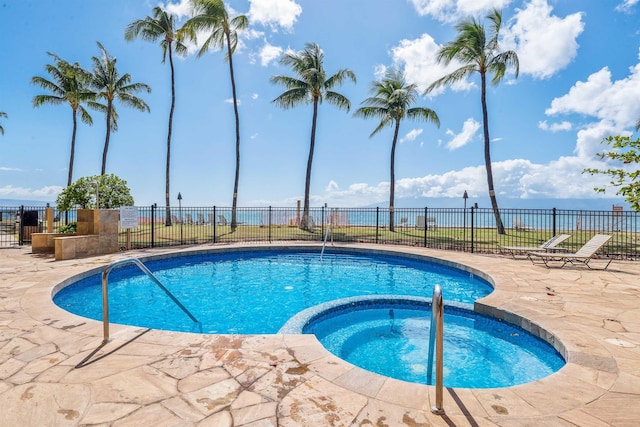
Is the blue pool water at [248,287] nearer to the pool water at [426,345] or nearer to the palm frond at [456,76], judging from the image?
the pool water at [426,345]

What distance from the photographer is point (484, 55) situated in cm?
1518

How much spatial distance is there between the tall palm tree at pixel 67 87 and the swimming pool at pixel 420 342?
23302 millimetres

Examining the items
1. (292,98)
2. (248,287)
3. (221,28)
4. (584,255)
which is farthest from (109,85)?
(584,255)

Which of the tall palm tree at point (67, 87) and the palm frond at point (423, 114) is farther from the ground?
the tall palm tree at point (67, 87)

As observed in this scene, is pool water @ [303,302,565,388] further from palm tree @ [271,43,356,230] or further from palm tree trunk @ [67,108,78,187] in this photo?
palm tree trunk @ [67,108,78,187]

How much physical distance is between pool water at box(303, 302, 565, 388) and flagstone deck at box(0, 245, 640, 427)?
43 centimetres

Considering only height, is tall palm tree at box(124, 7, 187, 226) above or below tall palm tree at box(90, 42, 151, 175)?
above

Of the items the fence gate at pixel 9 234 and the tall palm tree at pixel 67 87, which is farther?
the tall palm tree at pixel 67 87

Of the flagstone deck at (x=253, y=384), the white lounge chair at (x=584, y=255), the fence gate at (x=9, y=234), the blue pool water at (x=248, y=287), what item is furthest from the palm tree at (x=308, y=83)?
the flagstone deck at (x=253, y=384)

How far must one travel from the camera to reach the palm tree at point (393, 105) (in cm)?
1936

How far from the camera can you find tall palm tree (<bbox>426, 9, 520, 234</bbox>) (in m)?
15.1

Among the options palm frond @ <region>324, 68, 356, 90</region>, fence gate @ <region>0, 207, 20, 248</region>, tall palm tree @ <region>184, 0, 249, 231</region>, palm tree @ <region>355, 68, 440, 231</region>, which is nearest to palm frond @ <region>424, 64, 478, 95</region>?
palm tree @ <region>355, 68, 440, 231</region>

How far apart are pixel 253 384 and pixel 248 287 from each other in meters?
4.88

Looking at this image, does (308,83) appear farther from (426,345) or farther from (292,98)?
(426,345)
